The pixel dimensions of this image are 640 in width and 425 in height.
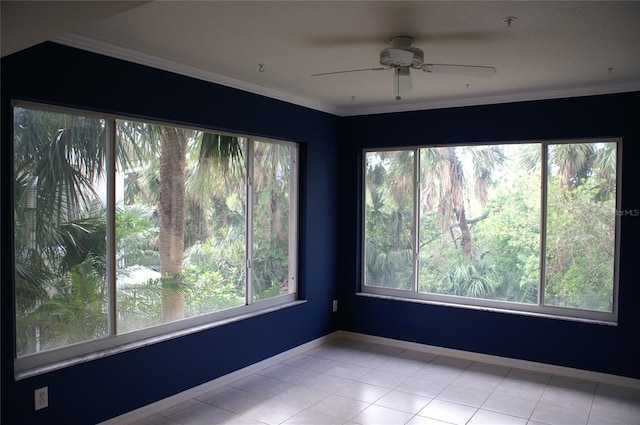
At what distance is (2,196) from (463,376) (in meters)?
3.68

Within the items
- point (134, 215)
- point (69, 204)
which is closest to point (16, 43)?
point (69, 204)

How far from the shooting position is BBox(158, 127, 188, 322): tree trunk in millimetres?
3590

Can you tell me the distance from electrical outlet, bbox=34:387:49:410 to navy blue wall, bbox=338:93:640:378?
3.20 meters

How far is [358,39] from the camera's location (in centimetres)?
288

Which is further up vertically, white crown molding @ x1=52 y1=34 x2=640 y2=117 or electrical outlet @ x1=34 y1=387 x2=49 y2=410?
white crown molding @ x1=52 y1=34 x2=640 y2=117

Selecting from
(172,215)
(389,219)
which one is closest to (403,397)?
(389,219)

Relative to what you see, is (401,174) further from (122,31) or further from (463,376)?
(122,31)

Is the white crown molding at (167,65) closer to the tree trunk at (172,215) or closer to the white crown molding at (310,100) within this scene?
the white crown molding at (310,100)

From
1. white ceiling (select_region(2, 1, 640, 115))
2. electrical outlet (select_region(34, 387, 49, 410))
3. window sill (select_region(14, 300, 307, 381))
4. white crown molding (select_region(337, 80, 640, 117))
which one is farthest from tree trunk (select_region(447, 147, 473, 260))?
electrical outlet (select_region(34, 387, 49, 410))

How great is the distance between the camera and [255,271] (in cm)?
443

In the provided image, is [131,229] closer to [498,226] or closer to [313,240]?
[313,240]

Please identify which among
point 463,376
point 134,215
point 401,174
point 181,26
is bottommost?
point 463,376

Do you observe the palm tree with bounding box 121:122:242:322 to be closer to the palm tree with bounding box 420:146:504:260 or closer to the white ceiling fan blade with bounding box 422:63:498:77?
the white ceiling fan blade with bounding box 422:63:498:77

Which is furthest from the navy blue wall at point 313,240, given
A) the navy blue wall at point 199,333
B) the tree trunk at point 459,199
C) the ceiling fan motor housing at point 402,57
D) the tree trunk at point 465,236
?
the ceiling fan motor housing at point 402,57
